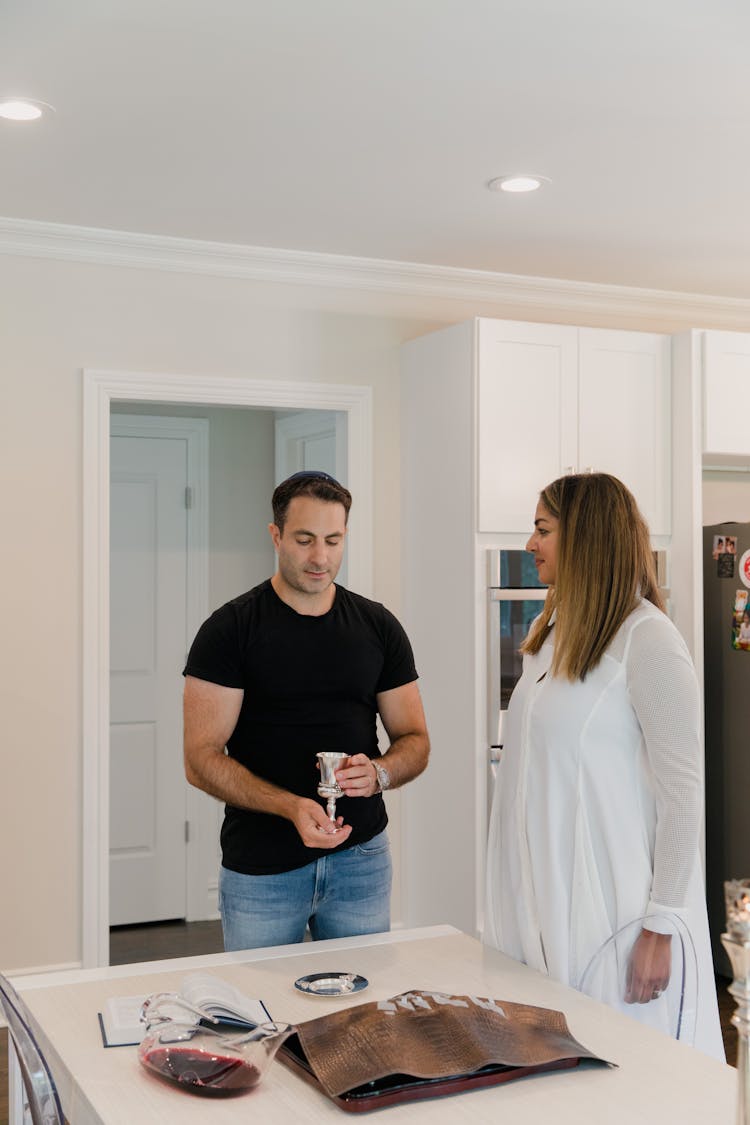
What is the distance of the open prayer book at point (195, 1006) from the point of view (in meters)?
1.59

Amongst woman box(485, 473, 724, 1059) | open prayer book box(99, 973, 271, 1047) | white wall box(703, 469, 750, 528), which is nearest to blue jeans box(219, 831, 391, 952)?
woman box(485, 473, 724, 1059)

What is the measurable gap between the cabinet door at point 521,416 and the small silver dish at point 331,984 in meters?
2.33

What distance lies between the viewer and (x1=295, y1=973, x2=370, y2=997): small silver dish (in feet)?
5.94

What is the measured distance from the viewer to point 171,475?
5.07 metres

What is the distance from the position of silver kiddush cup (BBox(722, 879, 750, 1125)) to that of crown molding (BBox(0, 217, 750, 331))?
3.33 m

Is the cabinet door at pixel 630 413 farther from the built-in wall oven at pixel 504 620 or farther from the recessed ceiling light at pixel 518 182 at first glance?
the recessed ceiling light at pixel 518 182

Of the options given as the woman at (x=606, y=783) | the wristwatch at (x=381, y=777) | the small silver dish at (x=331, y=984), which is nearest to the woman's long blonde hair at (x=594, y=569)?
the woman at (x=606, y=783)

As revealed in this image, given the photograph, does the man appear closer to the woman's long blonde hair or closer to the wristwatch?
the wristwatch

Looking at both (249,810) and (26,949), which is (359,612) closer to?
(249,810)

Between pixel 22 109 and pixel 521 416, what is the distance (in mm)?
1914

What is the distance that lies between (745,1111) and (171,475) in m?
4.22

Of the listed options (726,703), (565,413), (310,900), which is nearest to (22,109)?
(310,900)

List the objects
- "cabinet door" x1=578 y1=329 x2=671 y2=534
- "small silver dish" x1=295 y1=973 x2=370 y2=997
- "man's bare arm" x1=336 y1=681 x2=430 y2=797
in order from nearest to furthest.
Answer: "small silver dish" x1=295 y1=973 x2=370 y2=997
"man's bare arm" x1=336 y1=681 x2=430 y2=797
"cabinet door" x1=578 y1=329 x2=671 y2=534

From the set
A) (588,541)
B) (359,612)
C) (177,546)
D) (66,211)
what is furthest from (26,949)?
(588,541)
